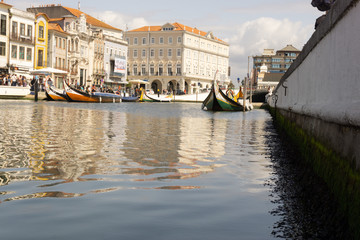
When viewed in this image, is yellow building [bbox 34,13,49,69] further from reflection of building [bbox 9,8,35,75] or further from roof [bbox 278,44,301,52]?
roof [bbox 278,44,301,52]

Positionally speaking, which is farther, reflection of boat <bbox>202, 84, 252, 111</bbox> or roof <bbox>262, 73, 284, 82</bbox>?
roof <bbox>262, 73, 284, 82</bbox>

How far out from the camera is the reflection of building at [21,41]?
5891 centimetres

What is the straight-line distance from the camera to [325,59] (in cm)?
725

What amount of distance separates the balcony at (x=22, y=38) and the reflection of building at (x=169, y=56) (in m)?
59.0

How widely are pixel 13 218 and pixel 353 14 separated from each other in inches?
142

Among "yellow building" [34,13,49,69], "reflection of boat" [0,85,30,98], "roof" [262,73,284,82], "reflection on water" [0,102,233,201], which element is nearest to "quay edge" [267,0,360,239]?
"reflection on water" [0,102,233,201]

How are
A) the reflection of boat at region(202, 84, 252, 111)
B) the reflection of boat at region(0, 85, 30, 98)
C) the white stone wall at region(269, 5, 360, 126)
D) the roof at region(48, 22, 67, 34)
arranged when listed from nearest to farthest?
the white stone wall at region(269, 5, 360, 126) < the reflection of boat at region(202, 84, 252, 111) < the reflection of boat at region(0, 85, 30, 98) < the roof at region(48, 22, 67, 34)

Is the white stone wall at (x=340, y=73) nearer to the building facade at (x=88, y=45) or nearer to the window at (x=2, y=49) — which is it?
the window at (x=2, y=49)

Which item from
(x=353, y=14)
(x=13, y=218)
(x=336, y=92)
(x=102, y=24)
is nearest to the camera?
(x=13, y=218)

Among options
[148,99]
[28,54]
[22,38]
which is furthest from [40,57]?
[148,99]

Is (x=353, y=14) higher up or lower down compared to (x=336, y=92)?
higher up

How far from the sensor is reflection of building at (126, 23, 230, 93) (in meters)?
122

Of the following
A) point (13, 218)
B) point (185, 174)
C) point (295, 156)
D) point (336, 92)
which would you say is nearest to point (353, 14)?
point (336, 92)

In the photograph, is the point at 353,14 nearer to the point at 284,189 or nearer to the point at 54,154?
the point at 284,189
